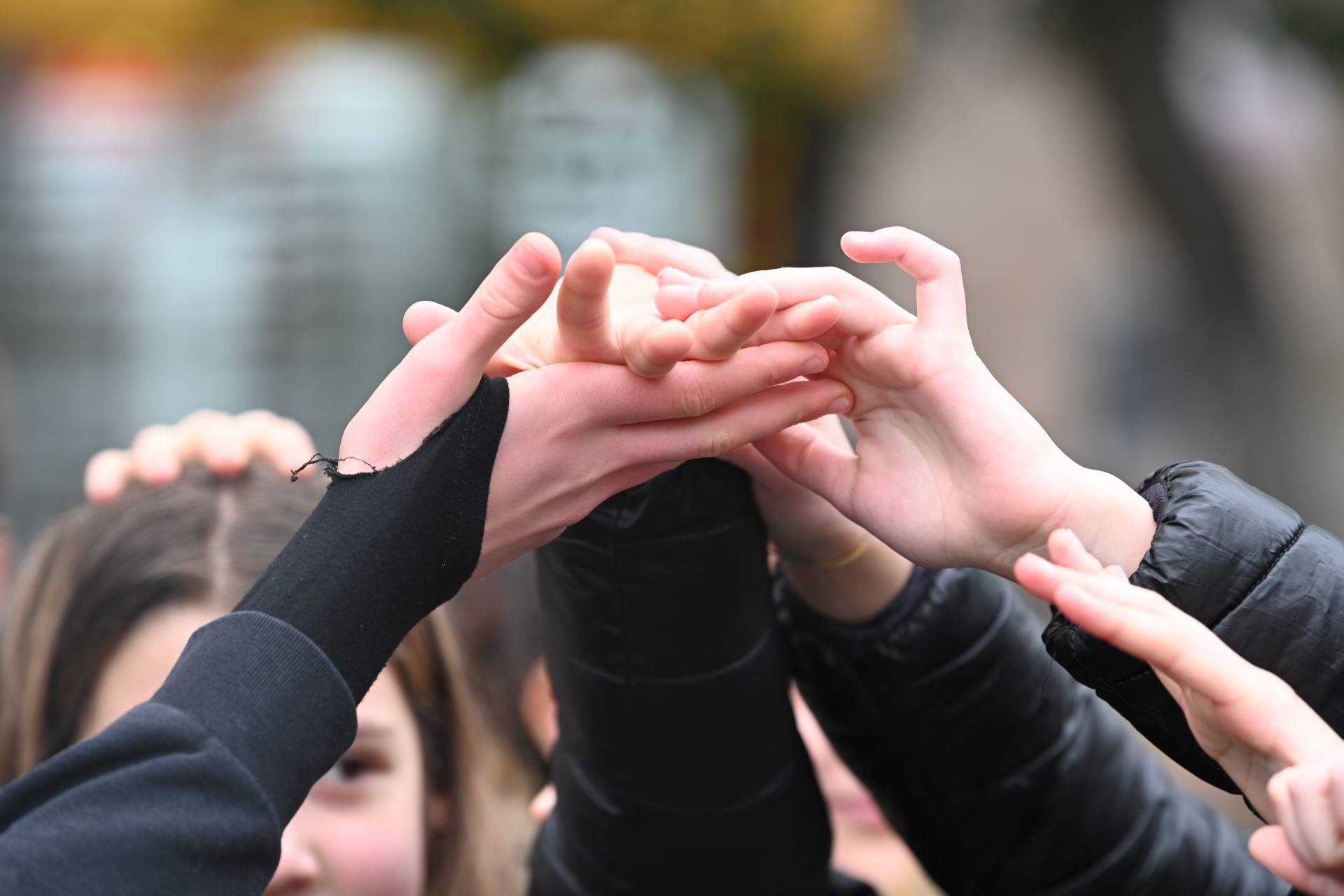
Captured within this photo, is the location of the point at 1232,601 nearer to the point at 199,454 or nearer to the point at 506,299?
the point at 506,299

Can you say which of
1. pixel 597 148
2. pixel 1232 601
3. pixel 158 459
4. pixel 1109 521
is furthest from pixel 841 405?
pixel 597 148

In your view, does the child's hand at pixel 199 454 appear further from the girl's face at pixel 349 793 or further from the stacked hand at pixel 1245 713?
the stacked hand at pixel 1245 713

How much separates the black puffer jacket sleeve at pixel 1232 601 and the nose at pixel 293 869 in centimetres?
82

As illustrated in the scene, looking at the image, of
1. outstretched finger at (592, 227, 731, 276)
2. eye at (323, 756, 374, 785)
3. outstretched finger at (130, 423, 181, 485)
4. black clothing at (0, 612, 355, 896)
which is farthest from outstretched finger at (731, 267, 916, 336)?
outstretched finger at (130, 423, 181, 485)

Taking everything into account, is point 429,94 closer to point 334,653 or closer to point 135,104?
point 135,104

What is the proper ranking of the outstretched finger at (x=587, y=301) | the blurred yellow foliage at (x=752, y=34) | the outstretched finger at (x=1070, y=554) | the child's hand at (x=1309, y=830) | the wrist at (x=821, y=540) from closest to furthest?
the child's hand at (x=1309, y=830) → the outstretched finger at (x=1070, y=554) → the outstretched finger at (x=587, y=301) → the wrist at (x=821, y=540) → the blurred yellow foliage at (x=752, y=34)

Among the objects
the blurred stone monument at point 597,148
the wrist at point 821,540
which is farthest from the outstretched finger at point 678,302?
the blurred stone monument at point 597,148

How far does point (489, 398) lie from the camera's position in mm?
1155

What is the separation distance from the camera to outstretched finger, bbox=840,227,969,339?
3.92ft

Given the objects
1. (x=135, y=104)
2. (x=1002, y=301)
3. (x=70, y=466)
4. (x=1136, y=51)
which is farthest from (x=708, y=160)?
(x=1002, y=301)

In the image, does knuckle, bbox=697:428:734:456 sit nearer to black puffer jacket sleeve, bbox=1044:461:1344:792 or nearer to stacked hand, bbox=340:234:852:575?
stacked hand, bbox=340:234:852:575

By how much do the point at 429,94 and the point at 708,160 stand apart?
1.58 metres

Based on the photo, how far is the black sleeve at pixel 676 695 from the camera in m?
1.36

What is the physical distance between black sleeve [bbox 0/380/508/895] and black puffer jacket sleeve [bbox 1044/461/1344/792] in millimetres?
517
